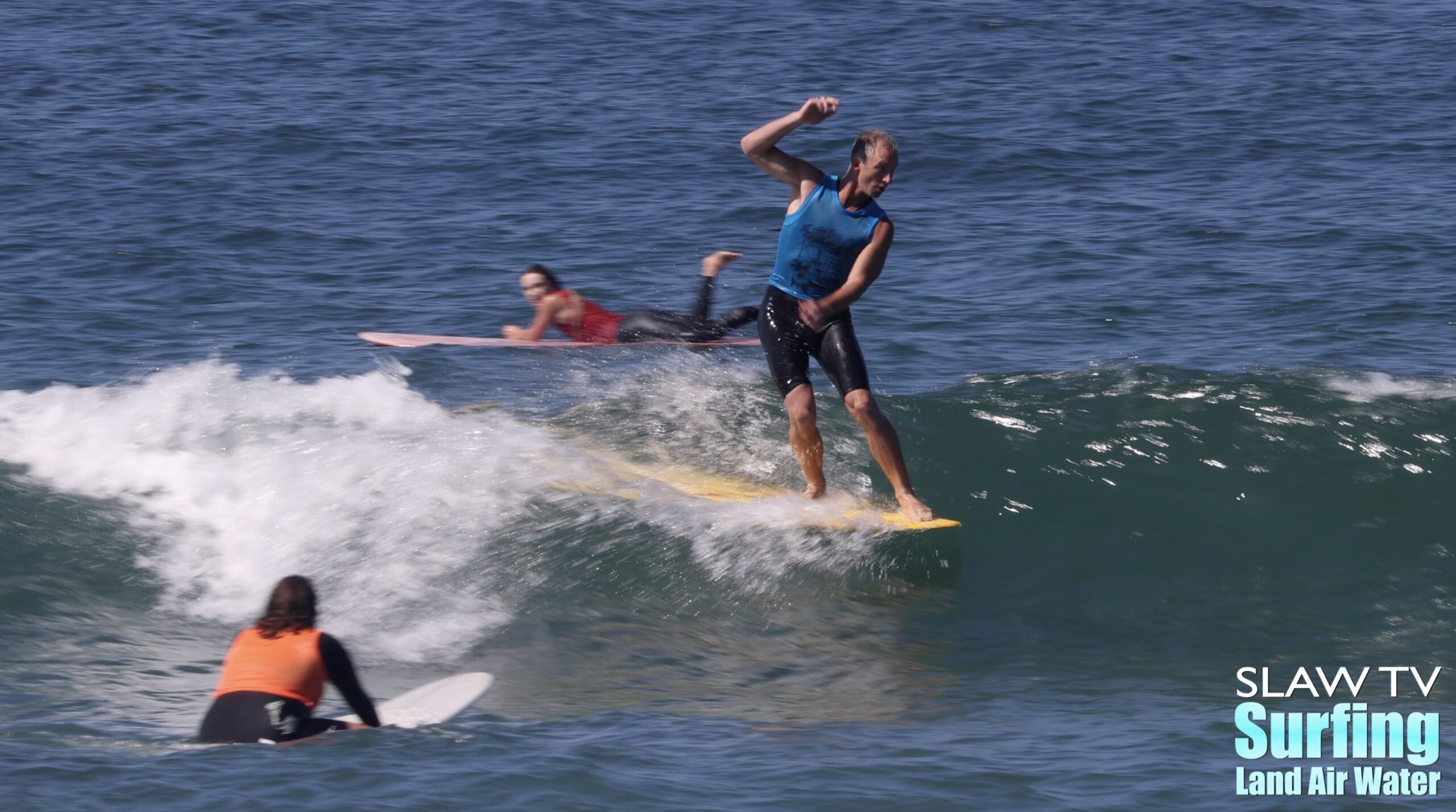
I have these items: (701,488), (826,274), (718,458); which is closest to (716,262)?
(718,458)

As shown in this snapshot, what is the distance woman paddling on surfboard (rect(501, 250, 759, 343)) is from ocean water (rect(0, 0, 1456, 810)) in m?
0.26

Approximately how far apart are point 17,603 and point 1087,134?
15864mm

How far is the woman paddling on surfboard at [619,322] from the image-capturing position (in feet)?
39.4

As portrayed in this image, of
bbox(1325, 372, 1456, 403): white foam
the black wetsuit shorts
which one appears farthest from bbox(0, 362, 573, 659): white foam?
bbox(1325, 372, 1456, 403): white foam

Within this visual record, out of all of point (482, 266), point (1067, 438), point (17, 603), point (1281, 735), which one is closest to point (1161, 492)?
point (1067, 438)

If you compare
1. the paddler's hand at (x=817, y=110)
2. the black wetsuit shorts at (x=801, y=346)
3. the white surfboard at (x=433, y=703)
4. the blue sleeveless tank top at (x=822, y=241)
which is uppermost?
the paddler's hand at (x=817, y=110)

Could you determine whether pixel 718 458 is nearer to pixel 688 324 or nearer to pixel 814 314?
pixel 688 324

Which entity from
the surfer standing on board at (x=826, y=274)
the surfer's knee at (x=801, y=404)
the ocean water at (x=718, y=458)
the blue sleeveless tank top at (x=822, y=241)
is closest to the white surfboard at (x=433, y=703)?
the ocean water at (x=718, y=458)

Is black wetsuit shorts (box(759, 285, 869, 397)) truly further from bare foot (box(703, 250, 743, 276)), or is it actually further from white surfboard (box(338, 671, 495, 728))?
bare foot (box(703, 250, 743, 276))

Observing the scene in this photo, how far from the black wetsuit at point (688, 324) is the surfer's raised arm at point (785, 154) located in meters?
4.32

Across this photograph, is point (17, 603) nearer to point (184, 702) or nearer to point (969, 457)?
point (184, 702)

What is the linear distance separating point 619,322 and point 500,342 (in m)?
0.93

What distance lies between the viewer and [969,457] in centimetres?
996

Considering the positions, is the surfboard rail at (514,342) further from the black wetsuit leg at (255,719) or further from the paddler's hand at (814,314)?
the black wetsuit leg at (255,719)
